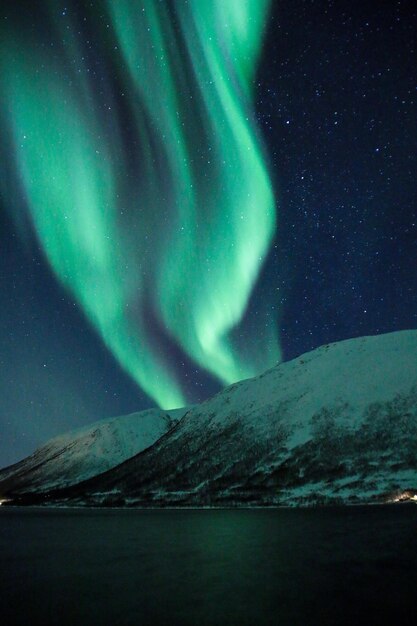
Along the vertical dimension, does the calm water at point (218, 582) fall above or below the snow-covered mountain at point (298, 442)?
below

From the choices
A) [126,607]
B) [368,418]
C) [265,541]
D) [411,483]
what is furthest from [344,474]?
[126,607]

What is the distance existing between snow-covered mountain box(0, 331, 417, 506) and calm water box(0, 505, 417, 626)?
69389mm

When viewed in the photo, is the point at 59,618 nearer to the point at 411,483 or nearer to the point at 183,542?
the point at 183,542

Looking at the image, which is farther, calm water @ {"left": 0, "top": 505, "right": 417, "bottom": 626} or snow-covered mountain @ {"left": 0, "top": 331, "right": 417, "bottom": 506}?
snow-covered mountain @ {"left": 0, "top": 331, "right": 417, "bottom": 506}

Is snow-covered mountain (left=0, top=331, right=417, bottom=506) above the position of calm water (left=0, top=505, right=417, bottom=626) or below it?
above

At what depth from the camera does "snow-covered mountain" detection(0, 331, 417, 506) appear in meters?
103

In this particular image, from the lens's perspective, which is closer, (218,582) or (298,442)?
(218,582)

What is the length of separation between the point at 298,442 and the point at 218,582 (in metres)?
114

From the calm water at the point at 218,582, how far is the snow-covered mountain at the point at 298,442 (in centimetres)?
6939

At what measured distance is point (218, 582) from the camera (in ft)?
60.4

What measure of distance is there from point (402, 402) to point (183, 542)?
105288 millimetres

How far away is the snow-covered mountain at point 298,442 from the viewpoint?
103m

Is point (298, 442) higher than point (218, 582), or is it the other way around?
point (298, 442)

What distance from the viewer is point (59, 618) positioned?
1355 cm
